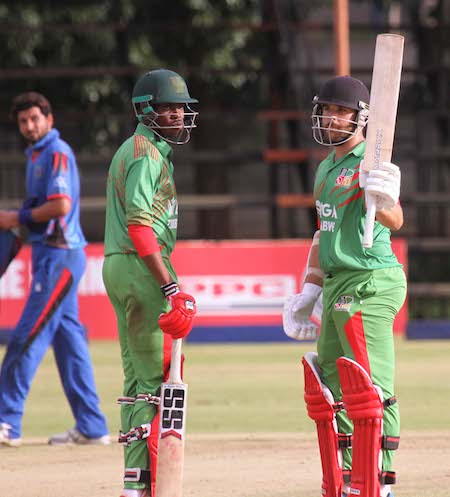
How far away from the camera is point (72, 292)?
8.45 meters

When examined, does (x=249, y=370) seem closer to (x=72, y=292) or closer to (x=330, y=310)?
(x=72, y=292)

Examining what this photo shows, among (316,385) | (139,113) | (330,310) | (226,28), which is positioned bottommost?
(316,385)

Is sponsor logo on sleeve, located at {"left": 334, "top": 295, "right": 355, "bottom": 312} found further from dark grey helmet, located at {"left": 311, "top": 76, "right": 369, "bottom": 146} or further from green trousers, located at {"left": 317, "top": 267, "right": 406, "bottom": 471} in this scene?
dark grey helmet, located at {"left": 311, "top": 76, "right": 369, "bottom": 146}

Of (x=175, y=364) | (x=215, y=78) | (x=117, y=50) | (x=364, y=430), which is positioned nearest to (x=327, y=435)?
(x=364, y=430)

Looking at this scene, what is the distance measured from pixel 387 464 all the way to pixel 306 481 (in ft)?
3.77

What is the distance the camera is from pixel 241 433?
8.73 meters

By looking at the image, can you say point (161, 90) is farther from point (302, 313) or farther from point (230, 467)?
point (230, 467)

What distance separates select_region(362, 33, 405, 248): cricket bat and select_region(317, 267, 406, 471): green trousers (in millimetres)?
284

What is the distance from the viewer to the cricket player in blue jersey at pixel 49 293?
8.31 metres

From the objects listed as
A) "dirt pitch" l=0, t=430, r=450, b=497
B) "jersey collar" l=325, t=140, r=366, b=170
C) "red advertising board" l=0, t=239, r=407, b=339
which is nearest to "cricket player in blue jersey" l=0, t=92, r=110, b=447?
"dirt pitch" l=0, t=430, r=450, b=497

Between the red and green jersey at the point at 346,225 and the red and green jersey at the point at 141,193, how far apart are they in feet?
2.45

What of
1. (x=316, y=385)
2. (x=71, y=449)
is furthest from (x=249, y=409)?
(x=316, y=385)

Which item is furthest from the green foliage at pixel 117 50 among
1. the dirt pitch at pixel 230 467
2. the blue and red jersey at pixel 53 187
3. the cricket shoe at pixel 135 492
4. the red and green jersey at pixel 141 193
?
the cricket shoe at pixel 135 492

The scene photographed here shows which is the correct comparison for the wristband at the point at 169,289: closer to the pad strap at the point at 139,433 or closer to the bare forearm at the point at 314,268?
the pad strap at the point at 139,433
